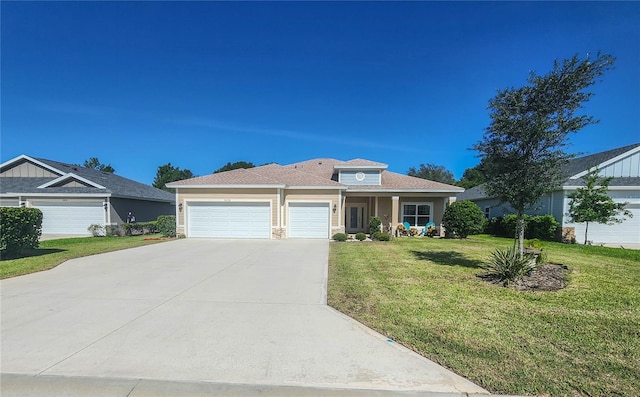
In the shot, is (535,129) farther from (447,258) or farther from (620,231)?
(620,231)

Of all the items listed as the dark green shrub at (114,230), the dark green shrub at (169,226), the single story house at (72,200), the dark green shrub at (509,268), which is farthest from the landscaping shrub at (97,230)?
the dark green shrub at (509,268)

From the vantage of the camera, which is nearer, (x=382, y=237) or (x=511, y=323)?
(x=511, y=323)

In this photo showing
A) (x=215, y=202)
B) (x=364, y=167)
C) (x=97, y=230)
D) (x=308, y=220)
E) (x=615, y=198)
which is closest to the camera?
(x=615, y=198)

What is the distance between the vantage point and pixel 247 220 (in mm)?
15859

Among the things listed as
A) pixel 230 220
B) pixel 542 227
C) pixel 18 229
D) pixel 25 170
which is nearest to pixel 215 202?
pixel 230 220

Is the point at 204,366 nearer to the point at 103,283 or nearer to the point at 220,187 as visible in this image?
the point at 103,283

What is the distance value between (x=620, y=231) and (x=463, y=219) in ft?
26.9

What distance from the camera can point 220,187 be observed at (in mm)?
15836

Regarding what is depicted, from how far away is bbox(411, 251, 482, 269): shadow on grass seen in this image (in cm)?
869

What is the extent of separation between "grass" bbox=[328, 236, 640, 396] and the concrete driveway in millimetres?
428

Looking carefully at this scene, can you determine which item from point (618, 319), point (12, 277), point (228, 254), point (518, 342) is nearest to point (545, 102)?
point (618, 319)

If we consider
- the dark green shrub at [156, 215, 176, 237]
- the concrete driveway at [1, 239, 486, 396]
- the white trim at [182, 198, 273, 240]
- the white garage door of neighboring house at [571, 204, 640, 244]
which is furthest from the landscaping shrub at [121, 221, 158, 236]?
the white garage door of neighboring house at [571, 204, 640, 244]

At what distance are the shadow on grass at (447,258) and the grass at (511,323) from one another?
77 cm

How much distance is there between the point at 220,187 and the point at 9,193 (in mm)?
13784
